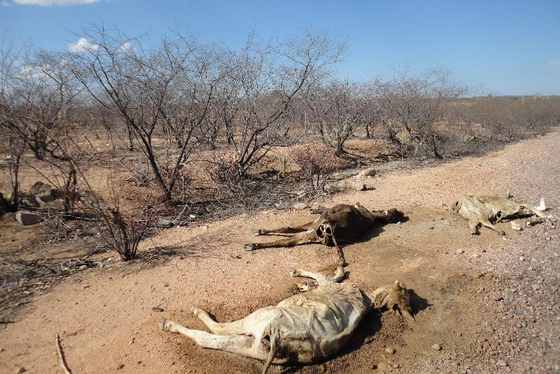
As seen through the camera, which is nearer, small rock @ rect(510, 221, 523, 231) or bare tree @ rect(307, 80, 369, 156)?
small rock @ rect(510, 221, 523, 231)

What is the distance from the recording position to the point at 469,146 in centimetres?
1570

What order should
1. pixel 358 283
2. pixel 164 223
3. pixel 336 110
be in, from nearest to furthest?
pixel 358 283, pixel 164 223, pixel 336 110

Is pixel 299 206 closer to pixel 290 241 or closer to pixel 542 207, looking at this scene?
pixel 290 241

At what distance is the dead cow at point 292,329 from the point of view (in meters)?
3.33

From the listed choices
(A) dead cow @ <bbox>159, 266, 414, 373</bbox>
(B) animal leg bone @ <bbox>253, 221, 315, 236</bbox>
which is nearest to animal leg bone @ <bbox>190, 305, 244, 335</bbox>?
(A) dead cow @ <bbox>159, 266, 414, 373</bbox>

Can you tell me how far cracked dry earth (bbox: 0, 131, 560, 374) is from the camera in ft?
11.5

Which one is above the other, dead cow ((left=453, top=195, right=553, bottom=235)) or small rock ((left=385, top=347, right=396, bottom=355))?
dead cow ((left=453, top=195, right=553, bottom=235))

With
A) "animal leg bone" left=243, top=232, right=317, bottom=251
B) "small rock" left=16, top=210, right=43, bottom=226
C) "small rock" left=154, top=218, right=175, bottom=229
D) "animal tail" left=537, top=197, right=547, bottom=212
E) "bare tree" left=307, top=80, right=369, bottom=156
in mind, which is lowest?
"animal tail" left=537, top=197, right=547, bottom=212

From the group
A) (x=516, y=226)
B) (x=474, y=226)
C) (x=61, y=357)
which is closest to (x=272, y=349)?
(x=61, y=357)

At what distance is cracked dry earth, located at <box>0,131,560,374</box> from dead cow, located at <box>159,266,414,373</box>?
4.6 inches

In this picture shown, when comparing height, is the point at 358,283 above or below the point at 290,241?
below

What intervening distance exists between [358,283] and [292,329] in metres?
1.62

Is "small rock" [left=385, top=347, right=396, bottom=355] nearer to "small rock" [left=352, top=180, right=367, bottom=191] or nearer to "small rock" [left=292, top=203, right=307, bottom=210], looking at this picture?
"small rock" [left=292, top=203, right=307, bottom=210]

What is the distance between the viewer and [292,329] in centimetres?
334
